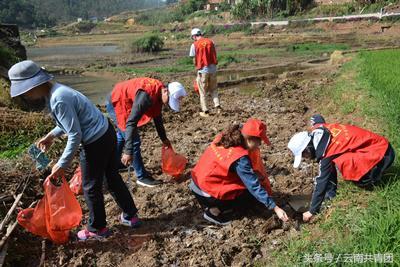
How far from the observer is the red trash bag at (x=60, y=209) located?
3311 millimetres

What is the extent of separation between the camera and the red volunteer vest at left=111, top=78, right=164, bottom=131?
4176mm

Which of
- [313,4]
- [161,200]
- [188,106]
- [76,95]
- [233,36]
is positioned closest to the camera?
[76,95]

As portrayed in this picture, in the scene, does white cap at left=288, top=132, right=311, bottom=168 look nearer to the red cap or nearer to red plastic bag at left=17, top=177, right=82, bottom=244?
the red cap

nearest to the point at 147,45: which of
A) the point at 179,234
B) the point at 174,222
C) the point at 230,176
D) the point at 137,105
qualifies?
the point at 137,105

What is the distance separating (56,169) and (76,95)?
1.94ft

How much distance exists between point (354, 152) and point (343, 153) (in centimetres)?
10

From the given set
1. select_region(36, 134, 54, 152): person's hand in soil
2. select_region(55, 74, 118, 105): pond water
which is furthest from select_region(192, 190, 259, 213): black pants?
select_region(55, 74, 118, 105): pond water

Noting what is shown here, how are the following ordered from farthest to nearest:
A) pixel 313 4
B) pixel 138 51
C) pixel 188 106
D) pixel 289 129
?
pixel 313 4 → pixel 138 51 → pixel 188 106 → pixel 289 129

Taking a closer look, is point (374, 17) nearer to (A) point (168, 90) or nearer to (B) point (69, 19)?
(A) point (168, 90)

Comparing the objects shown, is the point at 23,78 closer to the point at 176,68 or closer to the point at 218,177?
the point at 218,177

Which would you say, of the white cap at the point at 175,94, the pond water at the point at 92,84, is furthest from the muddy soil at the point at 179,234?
the pond water at the point at 92,84

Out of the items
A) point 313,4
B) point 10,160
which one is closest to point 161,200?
point 10,160

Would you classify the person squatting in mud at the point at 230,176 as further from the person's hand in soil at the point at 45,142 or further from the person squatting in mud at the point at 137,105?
the person's hand in soil at the point at 45,142

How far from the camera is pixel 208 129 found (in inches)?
285
